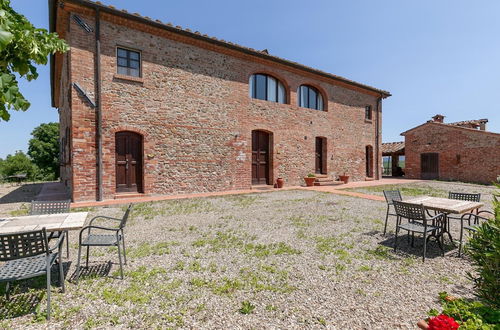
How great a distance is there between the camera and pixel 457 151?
57.1 ft

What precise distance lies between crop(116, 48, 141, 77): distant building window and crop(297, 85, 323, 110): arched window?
8299 mm

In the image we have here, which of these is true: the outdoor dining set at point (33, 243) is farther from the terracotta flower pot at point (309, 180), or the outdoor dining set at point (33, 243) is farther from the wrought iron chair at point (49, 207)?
the terracotta flower pot at point (309, 180)

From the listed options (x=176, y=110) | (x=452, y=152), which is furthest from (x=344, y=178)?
(x=176, y=110)

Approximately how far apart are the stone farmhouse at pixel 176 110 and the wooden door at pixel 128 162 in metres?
0.03

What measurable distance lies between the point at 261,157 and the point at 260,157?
2.8 inches

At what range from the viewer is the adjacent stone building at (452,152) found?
16.0m

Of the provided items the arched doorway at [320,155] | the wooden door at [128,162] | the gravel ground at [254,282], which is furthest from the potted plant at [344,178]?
the wooden door at [128,162]

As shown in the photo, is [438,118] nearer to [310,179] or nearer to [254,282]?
[310,179]

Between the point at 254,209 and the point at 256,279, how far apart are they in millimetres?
4265

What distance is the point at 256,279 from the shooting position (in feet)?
10.1

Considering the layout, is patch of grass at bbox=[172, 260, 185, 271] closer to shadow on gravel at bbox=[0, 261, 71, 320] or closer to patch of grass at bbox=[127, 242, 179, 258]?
patch of grass at bbox=[127, 242, 179, 258]

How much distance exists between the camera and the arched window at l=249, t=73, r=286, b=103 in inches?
479

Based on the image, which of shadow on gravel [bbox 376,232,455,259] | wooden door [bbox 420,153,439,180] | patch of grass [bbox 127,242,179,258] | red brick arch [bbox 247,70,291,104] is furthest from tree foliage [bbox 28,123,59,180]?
wooden door [bbox 420,153,439,180]

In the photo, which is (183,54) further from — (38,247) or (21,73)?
(38,247)
